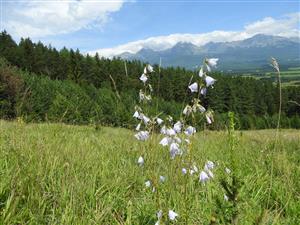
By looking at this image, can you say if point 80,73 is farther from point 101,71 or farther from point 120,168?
point 120,168

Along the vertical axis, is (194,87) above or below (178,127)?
above

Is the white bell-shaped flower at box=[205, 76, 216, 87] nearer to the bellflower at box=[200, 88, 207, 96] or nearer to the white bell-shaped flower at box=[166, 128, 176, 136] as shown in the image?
the bellflower at box=[200, 88, 207, 96]

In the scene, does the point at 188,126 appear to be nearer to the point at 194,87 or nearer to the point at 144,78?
the point at 194,87

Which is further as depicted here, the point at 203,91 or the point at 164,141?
the point at 164,141

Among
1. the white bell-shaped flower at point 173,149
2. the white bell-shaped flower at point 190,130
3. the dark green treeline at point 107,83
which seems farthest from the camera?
the dark green treeline at point 107,83

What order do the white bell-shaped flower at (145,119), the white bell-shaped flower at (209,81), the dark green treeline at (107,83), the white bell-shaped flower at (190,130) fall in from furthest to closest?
the dark green treeline at (107,83), the white bell-shaped flower at (145,119), the white bell-shaped flower at (190,130), the white bell-shaped flower at (209,81)

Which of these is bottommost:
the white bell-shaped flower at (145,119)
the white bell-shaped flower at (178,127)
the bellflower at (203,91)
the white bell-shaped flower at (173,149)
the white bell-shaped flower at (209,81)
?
the white bell-shaped flower at (173,149)

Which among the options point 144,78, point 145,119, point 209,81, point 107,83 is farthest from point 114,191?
point 107,83

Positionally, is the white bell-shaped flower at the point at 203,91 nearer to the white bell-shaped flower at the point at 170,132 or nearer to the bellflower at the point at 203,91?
the bellflower at the point at 203,91

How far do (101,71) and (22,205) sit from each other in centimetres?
9839

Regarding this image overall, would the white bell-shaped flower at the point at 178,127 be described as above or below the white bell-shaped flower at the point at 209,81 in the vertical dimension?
below

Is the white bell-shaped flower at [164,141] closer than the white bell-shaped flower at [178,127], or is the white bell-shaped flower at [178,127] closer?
the white bell-shaped flower at [164,141]

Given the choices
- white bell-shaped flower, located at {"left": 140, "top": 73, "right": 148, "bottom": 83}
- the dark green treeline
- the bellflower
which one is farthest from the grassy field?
the dark green treeline

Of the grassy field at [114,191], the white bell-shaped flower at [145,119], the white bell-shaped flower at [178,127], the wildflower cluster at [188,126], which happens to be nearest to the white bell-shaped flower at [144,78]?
the wildflower cluster at [188,126]
